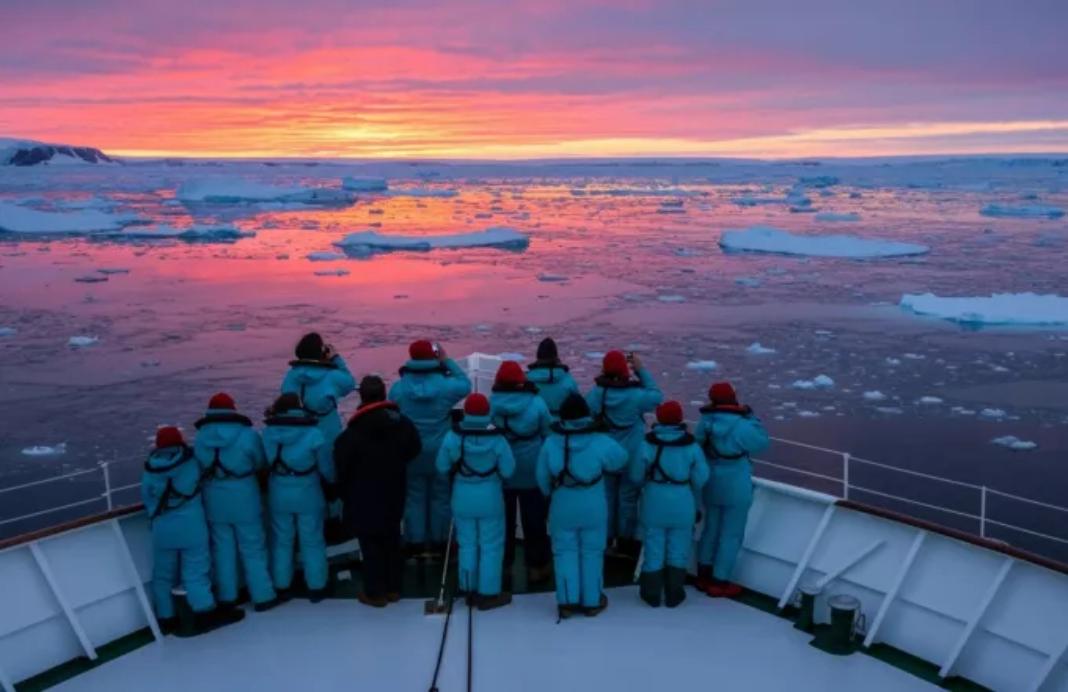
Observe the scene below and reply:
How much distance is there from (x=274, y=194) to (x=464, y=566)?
41.6 m

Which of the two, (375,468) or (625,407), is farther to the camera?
(625,407)

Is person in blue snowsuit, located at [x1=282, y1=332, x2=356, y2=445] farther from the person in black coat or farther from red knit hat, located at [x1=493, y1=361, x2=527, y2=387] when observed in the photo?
red knit hat, located at [x1=493, y1=361, x2=527, y2=387]

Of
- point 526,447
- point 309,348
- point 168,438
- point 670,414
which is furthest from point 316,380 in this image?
point 670,414

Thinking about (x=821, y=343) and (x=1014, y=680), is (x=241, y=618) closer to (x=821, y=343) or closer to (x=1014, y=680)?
(x=1014, y=680)

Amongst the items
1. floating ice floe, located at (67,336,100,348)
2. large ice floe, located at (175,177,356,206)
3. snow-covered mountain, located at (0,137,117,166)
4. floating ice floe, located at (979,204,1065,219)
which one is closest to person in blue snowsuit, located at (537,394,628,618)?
floating ice floe, located at (67,336,100,348)

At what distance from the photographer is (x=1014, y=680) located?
3135 mm

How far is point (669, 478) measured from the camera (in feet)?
11.6

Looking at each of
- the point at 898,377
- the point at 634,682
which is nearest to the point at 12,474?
the point at 634,682

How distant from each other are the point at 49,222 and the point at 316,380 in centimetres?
2871

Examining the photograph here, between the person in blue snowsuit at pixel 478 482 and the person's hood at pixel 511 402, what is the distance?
6.6 inches

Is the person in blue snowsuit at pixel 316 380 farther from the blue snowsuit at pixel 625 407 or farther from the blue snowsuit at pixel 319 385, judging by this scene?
the blue snowsuit at pixel 625 407

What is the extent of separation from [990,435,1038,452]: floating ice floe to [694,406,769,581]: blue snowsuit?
5.11 metres

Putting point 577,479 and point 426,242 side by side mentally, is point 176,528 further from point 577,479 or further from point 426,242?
point 426,242

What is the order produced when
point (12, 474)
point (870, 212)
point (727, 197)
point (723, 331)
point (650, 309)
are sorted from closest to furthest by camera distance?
1. point (12, 474)
2. point (723, 331)
3. point (650, 309)
4. point (870, 212)
5. point (727, 197)
